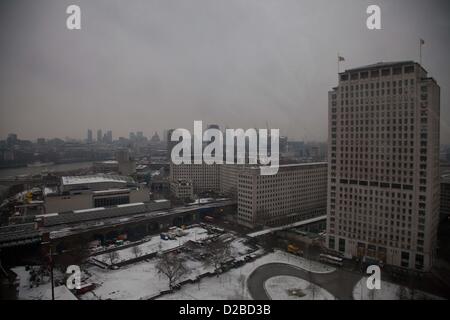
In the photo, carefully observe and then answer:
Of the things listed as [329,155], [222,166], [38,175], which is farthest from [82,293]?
[38,175]

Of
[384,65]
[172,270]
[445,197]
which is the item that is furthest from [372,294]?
[445,197]

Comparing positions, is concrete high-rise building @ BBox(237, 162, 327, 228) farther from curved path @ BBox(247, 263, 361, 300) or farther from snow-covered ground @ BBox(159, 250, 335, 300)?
curved path @ BBox(247, 263, 361, 300)

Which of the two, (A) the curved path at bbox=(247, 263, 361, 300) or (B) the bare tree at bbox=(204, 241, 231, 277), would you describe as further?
(B) the bare tree at bbox=(204, 241, 231, 277)

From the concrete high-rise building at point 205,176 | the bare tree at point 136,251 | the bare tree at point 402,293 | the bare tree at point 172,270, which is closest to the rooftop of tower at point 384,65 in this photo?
the bare tree at point 402,293

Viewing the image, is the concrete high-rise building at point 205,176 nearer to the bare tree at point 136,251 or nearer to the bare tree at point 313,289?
the bare tree at point 136,251

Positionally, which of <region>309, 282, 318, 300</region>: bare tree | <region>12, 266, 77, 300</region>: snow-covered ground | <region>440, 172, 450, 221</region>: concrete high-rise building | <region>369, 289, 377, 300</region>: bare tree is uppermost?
<region>440, 172, 450, 221</region>: concrete high-rise building

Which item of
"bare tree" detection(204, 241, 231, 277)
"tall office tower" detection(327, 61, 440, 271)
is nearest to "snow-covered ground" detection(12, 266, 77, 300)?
"bare tree" detection(204, 241, 231, 277)

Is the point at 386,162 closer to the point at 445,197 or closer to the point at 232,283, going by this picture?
the point at 232,283
